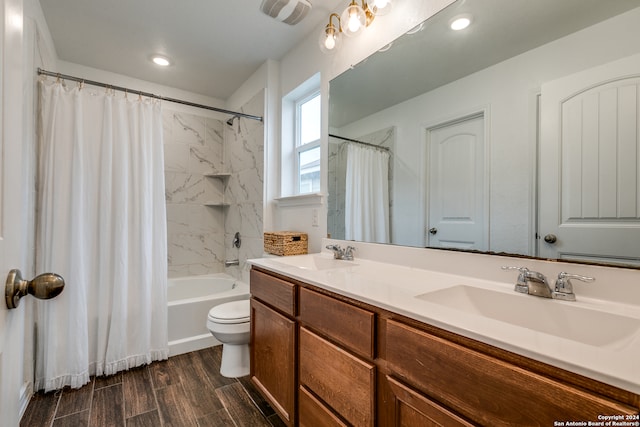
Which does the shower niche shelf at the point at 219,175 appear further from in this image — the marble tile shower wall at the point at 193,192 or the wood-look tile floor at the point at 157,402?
the wood-look tile floor at the point at 157,402

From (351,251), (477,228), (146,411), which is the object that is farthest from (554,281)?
(146,411)

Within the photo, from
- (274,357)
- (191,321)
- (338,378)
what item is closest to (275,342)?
(274,357)

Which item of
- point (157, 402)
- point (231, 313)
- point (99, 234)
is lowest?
point (157, 402)

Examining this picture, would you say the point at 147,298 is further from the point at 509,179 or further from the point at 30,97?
the point at 509,179

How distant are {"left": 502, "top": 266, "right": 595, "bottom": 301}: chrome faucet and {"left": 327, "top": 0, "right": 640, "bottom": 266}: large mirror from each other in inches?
4.5

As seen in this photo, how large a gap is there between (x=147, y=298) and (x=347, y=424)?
177cm

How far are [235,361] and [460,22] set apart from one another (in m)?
2.35

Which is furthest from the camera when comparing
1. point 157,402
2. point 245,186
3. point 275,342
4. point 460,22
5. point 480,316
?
point 245,186

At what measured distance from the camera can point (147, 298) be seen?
82.7 inches

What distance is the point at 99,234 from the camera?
1.98 m

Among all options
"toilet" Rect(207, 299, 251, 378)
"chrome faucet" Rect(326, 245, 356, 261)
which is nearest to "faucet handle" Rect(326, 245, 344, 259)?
"chrome faucet" Rect(326, 245, 356, 261)

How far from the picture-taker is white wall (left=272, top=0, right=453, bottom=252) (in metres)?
1.49

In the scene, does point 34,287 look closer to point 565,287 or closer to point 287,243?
point 565,287

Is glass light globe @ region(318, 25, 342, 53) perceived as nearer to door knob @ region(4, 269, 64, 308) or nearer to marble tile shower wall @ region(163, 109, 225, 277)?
door knob @ region(4, 269, 64, 308)
